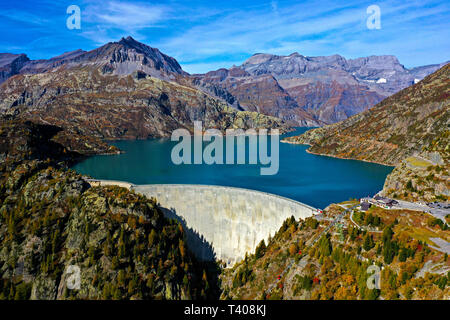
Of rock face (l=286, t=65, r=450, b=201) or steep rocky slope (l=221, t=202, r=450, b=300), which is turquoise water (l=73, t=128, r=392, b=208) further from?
steep rocky slope (l=221, t=202, r=450, b=300)

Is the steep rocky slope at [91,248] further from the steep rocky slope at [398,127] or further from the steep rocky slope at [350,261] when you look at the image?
the steep rocky slope at [398,127]

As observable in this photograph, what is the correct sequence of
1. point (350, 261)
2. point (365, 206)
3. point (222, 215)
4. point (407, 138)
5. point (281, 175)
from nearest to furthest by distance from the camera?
point (350, 261) < point (365, 206) < point (222, 215) < point (281, 175) < point (407, 138)

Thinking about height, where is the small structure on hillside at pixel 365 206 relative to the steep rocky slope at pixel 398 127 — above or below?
below

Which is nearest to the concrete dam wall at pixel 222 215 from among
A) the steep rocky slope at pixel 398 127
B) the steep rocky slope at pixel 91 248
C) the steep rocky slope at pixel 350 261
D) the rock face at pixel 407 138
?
the steep rocky slope at pixel 91 248

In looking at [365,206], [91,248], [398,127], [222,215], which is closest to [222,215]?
[222,215]

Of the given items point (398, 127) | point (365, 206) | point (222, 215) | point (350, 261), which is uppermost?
point (398, 127)

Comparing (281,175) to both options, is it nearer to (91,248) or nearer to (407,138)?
(407,138)

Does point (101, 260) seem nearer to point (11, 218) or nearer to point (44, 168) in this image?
point (11, 218)
